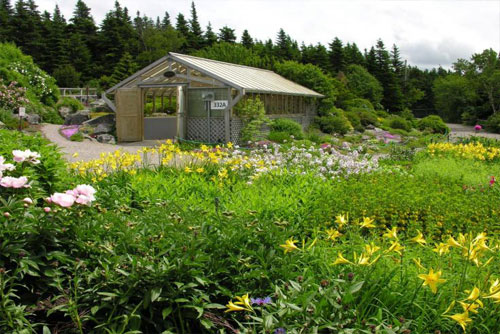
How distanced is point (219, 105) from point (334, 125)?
1005cm

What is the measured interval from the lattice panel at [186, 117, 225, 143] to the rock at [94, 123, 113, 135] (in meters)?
3.52

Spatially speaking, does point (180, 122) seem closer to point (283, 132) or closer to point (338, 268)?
point (283, 132)

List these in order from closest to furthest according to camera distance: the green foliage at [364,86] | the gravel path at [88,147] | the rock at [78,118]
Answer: the gravel path at [88,147] < the rock at [78,118] < the green foliage at [364,86]

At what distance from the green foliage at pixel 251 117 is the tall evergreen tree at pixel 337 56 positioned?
95.4 feet

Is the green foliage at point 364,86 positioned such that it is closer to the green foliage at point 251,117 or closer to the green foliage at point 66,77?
the green foliage at point 66,77

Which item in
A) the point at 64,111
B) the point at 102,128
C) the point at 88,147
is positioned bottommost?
the point at 88,147

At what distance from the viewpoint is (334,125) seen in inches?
1018

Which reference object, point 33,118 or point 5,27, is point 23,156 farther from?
point 5,27

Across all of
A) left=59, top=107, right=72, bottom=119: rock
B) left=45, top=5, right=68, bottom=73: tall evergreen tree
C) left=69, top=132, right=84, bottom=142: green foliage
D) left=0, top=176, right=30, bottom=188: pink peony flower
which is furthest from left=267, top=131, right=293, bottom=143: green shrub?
left=45, top=5, right=68, bottom=73: tall evergreen tree

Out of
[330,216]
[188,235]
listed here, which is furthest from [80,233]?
[330,216]

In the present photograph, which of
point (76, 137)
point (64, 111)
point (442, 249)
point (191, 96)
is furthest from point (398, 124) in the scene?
point (442, 249)

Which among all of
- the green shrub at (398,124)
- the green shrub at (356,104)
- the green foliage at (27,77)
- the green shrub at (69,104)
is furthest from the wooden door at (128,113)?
the green shrub at (398,124)

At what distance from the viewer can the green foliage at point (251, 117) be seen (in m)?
18.2

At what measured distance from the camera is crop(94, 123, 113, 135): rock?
19.4 m
